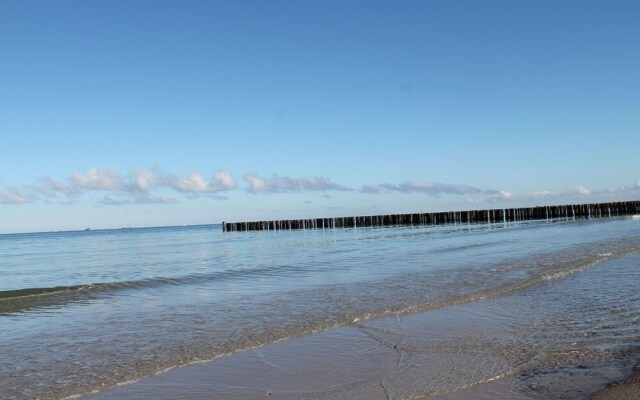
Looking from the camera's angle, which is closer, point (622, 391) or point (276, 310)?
point (622, 391)

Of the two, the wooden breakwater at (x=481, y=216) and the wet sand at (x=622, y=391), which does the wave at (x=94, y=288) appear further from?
the wooden breakwater at (x=481, y=216)

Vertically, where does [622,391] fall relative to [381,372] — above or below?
above

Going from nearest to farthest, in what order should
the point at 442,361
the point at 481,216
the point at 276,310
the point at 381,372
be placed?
1. the point at 381,372
2. the point at 442,361
3. the point at 276,310
4. the point at 481,216

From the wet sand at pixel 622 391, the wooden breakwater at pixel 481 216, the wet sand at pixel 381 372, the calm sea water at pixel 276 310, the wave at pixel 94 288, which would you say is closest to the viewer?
the wet sand at pixel 622 391

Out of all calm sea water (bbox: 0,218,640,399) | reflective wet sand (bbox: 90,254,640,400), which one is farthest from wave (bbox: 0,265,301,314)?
reflective wet sand (bbox: 90,254,640,400)

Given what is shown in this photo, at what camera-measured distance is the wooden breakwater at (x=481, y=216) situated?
70875mm

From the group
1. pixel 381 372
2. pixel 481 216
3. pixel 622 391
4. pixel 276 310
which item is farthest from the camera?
pixel 481 216

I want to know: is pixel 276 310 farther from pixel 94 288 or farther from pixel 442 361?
pixel 94 288

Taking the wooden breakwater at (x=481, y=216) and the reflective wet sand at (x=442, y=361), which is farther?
the wooden breakwater at (x=481, y=216)

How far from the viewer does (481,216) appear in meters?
75.9

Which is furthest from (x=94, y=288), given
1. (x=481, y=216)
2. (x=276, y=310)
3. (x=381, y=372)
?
(x=481, y=216)

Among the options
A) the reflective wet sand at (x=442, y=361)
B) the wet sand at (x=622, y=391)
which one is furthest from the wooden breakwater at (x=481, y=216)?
the wet sand at (x=622, y=391)

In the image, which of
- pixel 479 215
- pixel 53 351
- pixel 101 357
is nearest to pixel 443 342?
pixel 101 357

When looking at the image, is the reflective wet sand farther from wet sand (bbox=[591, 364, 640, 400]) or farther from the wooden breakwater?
the wooden breakwater
